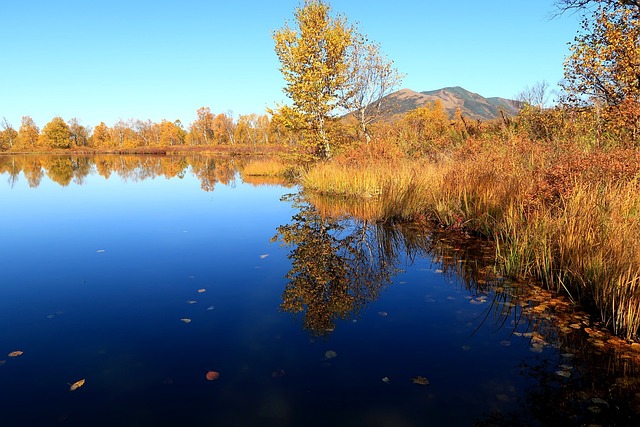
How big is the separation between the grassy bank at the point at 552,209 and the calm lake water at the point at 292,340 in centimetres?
53

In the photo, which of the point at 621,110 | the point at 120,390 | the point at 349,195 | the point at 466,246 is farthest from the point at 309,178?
the point at 120,390

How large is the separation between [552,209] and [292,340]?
5.48 metres

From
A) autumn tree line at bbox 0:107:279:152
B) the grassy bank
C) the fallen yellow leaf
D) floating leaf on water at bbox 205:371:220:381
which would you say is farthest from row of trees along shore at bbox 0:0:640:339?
autumn tree line at bbox 0:107:279:152

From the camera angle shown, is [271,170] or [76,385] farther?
[271,170]

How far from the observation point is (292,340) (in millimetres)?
4461

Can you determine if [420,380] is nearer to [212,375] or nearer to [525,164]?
[212,375]

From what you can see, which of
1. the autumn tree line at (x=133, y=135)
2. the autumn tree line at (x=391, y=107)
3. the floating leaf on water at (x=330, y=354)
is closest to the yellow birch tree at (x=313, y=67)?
the autumn tree line at (x=391, y=107)

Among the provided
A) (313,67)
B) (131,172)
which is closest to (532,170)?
(313,67)

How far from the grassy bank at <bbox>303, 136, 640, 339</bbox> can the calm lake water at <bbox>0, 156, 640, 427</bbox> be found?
1.74 ft

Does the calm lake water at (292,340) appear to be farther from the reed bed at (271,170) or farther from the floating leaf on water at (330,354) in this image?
the reed bed at (271,170)

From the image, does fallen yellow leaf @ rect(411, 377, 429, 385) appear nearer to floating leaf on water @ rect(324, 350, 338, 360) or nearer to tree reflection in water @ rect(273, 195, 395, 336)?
floating leaf on water @ rect(324, 350, 338, 360)

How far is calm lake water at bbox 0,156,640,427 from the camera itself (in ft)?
10.7

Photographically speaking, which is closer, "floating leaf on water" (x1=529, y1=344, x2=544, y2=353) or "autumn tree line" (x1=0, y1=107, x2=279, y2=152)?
"floating leaf on water" (x1=529, y1=344, x2=544, y2=353)

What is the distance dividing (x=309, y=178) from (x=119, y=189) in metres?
11.4
